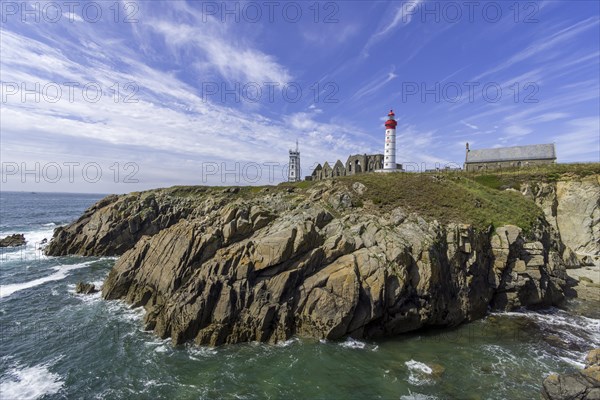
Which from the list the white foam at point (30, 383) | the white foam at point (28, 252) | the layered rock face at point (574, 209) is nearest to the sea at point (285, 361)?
the white foam at point (30, 383)

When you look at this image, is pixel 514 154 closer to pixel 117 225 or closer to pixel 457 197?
pixel 457 197

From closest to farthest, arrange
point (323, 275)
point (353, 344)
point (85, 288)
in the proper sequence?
point (353, 344) < point (323, 275) < point (85, 288)

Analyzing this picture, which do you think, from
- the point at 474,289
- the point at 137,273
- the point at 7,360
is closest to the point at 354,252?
the point at 474,289

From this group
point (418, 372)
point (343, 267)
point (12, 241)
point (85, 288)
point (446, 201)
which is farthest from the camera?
point (12, 241)

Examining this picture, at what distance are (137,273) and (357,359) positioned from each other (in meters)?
26.8

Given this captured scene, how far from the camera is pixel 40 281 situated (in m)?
39.2

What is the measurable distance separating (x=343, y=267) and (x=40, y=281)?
41.6m

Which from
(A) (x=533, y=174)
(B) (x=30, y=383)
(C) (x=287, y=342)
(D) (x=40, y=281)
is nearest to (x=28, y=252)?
(D) (x=40, y=281)

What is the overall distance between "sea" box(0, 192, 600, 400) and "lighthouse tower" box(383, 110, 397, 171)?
3853 cm

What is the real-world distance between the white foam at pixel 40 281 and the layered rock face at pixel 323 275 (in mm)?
12766

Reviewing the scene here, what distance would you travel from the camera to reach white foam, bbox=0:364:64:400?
18.3m

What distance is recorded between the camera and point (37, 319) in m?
28.2

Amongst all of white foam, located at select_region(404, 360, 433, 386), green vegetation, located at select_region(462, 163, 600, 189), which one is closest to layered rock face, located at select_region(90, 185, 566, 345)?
white foam, located at select_region(404, 360, 433, 386)

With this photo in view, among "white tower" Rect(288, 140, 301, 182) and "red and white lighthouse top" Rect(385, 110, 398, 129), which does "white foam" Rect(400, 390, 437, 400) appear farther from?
"white tower" Rect(288, 140, 301, 182)
